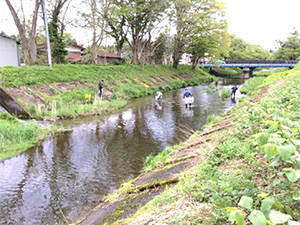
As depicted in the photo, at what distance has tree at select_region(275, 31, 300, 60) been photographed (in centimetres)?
5775

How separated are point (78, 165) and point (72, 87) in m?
14.7

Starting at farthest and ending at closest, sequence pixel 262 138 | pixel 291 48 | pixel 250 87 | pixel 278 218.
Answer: pixel 291 48
pixel 250 87
pixel 262 138
pixel 278 218

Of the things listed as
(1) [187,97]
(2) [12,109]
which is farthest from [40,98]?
(1) [187,97]

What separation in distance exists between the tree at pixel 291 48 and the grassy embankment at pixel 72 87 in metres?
40.5

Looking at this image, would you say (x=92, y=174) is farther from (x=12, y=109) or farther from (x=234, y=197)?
(x=12, y=109)

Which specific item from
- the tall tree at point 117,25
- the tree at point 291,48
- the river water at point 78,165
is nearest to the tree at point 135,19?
the tall tree at point 117,25

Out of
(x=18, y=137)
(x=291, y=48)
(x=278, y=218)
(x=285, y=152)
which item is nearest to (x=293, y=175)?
(x=285, y=152)

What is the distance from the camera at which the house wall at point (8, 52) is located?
26644 mm

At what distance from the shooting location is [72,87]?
2280 cm

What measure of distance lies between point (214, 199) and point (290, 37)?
66585mm

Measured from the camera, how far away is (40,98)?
18812 mm

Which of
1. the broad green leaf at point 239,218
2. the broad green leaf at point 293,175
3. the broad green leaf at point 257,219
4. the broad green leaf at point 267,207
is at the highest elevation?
the broad green leaf at point 293,175

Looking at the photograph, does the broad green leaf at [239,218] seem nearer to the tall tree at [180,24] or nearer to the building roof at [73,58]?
the tall tree at [180,24]

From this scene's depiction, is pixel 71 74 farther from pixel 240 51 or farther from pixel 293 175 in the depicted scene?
pixel 240 51
